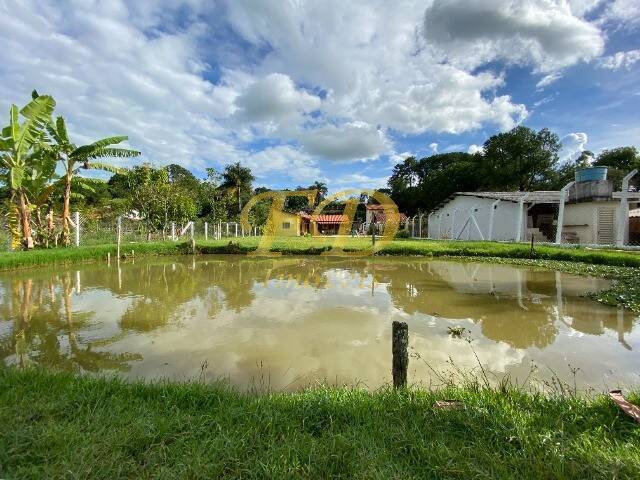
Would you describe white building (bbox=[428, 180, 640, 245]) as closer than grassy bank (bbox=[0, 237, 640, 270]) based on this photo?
No

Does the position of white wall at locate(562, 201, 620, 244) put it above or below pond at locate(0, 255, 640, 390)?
above

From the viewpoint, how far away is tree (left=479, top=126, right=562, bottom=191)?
34.8 meters

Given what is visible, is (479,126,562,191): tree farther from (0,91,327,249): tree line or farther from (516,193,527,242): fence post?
(0,91,327,249): tree line

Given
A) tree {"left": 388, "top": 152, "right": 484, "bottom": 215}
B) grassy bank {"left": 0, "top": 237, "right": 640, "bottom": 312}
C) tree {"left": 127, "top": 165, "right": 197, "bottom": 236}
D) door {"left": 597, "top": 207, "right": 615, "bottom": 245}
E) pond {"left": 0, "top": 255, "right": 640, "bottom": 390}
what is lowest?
pond {"left": 0, "top": 255, "right": 640, "bottom": 390}

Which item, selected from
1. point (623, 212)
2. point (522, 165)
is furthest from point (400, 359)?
point (522, 165)

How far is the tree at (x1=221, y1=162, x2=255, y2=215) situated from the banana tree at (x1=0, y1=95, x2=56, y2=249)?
27.7 m

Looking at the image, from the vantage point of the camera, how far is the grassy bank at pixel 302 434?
6.93ft

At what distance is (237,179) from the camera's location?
41.5 m

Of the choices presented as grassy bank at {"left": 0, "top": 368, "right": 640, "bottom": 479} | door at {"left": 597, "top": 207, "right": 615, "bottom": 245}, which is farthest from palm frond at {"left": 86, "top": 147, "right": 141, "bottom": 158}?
door at {"left": 597, "top": 207, "right": 615, "bottom": 245}

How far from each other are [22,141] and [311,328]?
13403mm

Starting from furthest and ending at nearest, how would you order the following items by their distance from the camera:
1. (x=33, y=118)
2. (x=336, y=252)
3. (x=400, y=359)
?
(x=336, y=252) < (x=33, y=118) < (x=400, y=359)

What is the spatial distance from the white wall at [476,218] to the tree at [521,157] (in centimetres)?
933

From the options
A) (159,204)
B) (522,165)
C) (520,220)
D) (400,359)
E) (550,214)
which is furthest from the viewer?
(522,165)

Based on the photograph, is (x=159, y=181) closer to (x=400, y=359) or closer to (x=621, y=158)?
(x=400, y=359)
